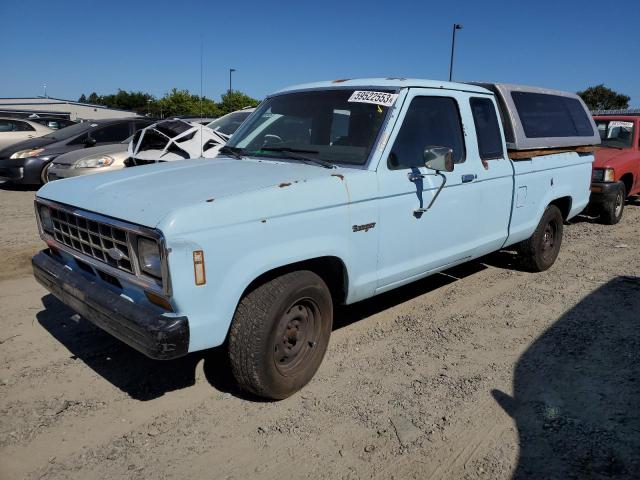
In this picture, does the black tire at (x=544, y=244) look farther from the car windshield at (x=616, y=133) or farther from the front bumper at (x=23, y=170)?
the front bumper at (x=23, y=170)

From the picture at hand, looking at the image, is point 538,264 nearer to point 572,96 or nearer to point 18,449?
point 572,96

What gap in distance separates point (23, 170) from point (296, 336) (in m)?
9.43

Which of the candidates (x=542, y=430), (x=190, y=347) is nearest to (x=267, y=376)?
(x=190, y=347)

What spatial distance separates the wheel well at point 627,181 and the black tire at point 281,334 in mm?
8251

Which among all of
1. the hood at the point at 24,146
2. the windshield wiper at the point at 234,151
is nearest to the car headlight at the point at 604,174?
the windshield wiper at the point at 234,151

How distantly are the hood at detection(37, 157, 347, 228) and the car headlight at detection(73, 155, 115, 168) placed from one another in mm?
6248

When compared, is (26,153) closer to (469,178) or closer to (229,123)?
(229,123)

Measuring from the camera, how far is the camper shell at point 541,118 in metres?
5.12

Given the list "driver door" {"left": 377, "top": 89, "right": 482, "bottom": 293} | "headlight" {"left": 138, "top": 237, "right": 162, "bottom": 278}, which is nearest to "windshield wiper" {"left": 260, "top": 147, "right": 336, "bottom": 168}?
"driver door" {"left": 377, "top": 89, "right": 482, "bottom": 293}

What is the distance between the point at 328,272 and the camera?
348 cm

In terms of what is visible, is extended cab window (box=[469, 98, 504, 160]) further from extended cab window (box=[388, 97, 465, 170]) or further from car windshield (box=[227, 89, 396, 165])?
car windshield (box=[227, 89, 396, 165])

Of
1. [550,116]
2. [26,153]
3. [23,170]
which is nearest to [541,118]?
[550,116]

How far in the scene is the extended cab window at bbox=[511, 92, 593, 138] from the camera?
5395mm

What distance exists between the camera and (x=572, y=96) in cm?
659
